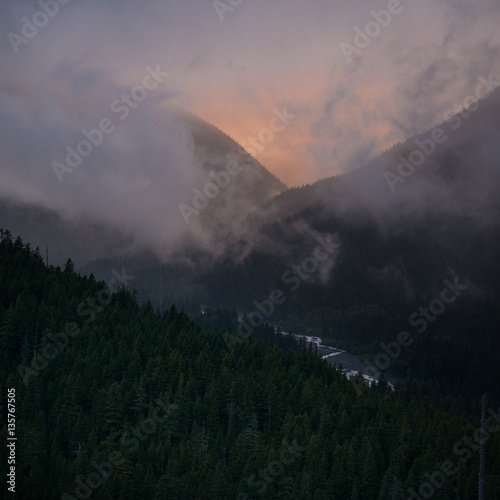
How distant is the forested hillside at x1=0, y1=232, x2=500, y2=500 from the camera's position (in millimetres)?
79438

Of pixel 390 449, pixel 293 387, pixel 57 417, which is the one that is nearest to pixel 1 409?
pixel 57 417

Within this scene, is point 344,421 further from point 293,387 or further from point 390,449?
point 293,387

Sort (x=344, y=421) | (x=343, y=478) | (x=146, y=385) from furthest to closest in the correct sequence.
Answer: (x=146, y=385) < (x=344, y=421) < (x=343, y=478)

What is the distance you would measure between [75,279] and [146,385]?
58373 millimetres

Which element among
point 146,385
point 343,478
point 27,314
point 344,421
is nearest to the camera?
point 343,478

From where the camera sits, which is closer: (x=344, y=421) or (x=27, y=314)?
(x=344, y=421)

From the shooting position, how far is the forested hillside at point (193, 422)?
79.4 m

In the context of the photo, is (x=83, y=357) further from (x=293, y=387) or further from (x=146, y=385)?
(x=293, y=387)

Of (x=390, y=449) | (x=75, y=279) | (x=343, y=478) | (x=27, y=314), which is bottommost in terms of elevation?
(x=343, y=478)

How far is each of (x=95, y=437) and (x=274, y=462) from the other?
28.9 metres

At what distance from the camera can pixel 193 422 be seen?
3807 inches

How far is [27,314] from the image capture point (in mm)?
119562

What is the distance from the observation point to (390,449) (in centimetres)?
9288

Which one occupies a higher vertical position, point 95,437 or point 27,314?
point 27,314
